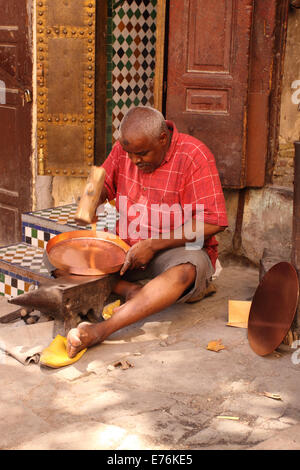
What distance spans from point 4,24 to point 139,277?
9.48 ft

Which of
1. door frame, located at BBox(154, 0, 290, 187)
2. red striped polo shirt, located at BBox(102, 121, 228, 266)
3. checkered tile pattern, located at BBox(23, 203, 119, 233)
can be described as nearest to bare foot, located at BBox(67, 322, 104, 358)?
red striped polo shirt, located at BBox(102, 121, 228, 266)

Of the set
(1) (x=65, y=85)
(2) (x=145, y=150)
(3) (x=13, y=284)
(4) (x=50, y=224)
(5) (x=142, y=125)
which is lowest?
(3) (x=13, y=284)

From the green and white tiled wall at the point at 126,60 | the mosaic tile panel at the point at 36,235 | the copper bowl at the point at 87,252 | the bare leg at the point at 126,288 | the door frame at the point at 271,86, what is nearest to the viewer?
the copper bowl at the point at 87,252

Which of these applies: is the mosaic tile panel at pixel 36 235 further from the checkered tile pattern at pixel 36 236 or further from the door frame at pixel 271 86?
the door frame at pixel 271 86

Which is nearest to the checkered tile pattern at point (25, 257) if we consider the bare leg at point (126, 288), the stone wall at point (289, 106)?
the bare leg at point (126, 288)

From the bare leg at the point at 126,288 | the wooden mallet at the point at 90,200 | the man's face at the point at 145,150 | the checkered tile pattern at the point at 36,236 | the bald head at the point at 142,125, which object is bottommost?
the bare leg at the point at 126,288

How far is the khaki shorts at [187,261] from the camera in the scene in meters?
3.89

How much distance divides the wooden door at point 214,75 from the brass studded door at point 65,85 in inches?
30.9

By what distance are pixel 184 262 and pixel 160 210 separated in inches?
15.8

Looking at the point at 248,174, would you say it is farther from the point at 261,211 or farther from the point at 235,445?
the point at 235,445

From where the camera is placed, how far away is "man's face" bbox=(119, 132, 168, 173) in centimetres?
378

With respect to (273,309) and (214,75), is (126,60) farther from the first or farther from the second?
(273,309)

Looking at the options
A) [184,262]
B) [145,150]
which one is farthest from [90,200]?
[184,262]

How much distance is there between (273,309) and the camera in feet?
12.1
